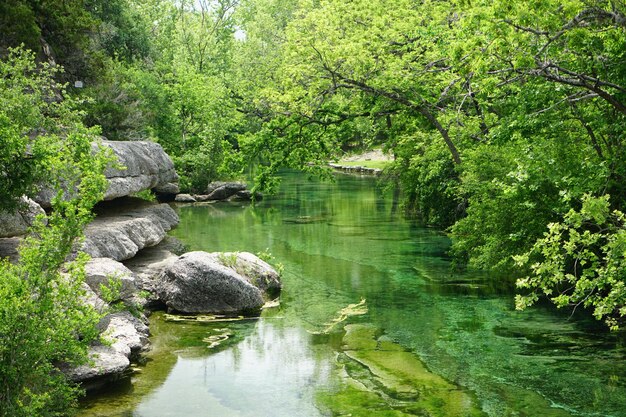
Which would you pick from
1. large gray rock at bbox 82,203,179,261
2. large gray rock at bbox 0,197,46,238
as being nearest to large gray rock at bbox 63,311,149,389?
large gray rock at bbox 0,197,46,238

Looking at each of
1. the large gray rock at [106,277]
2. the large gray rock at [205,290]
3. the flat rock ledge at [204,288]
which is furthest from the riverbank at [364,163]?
the large gray rock at [106,277]

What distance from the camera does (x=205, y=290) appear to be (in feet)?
51.1

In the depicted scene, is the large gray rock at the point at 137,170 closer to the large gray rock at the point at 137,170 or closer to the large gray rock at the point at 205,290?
the large gray rock at the point at 137,170

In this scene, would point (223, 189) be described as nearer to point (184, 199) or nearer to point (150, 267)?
point (184, 199)

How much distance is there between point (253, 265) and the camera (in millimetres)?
17188

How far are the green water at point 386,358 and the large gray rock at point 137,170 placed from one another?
529 centimetres

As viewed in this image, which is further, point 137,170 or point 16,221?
point 137,170

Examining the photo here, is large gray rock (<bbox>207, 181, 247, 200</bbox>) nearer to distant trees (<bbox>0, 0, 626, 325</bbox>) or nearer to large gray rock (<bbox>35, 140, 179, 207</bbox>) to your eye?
distant trees (<bbox>0, 0, 626, 325</bbox>)

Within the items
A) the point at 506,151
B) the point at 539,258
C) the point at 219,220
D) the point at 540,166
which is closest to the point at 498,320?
the point at 539,258

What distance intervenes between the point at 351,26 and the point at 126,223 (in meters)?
9.91

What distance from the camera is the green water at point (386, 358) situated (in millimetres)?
10734

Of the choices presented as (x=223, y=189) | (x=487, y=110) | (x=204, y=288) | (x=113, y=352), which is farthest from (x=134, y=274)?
(x=223, y=189)

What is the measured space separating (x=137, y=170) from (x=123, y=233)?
12.9 ft

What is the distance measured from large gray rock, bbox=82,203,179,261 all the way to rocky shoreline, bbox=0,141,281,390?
1.0 inches
